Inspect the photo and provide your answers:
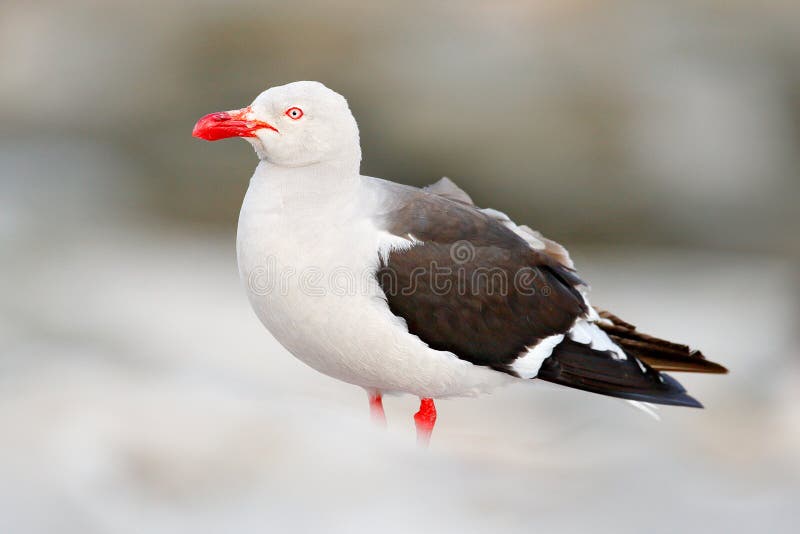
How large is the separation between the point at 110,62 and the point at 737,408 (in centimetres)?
301

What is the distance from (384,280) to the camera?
2.21 meters

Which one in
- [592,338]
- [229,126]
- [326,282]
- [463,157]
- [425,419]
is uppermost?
[463,157]

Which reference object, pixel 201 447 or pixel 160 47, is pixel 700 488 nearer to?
pixel 201 447

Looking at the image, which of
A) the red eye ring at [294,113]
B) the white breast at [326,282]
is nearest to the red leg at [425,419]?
the white breast at [326,282]

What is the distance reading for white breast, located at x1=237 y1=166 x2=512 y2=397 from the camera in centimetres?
216

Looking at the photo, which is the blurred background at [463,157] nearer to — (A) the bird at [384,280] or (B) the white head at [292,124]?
(A) the bird at [384,280]

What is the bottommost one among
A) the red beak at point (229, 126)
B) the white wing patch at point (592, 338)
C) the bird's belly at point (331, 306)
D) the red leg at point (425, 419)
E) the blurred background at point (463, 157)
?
the red leg at point (425, 419)

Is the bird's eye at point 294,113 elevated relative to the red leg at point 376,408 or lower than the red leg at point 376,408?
elevated

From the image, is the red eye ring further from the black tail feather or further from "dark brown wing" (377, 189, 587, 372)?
the black tail feather

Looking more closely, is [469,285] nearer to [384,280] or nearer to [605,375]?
[384,280]

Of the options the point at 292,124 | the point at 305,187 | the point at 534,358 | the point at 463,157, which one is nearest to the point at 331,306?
the point at 305,187

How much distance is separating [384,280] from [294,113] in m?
0.36

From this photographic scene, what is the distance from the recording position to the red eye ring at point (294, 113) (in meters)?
2.16

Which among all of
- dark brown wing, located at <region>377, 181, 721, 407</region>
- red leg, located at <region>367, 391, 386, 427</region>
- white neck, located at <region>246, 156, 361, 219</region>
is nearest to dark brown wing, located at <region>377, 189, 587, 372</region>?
dark brown wing, located at <region>377, 181, 721, 407</region>
